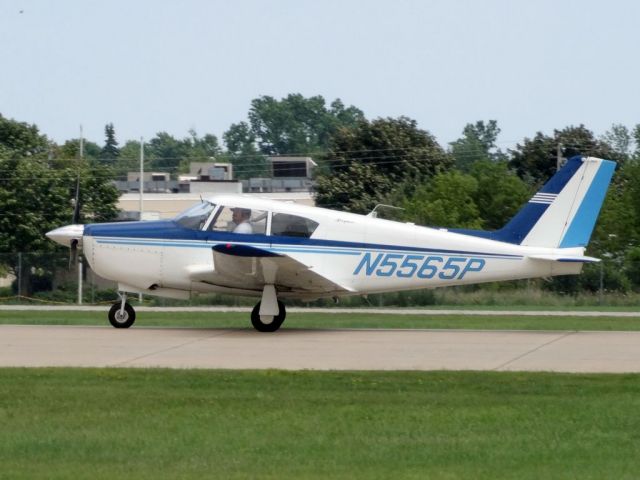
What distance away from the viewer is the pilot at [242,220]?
20.5 m

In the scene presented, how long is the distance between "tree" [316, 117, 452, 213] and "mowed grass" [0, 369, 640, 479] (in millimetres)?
50437

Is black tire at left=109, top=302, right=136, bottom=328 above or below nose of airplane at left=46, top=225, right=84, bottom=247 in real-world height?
below

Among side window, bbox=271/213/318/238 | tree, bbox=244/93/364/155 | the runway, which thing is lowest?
the runway

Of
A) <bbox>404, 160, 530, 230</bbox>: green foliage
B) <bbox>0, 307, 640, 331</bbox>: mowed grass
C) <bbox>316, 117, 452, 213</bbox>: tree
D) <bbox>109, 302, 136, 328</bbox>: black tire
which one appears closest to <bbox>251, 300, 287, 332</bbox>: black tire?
<bbox>109, 302, 136, 328</bbox>: black tire

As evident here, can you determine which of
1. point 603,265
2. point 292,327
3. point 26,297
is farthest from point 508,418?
point 26,297

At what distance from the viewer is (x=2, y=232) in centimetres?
5497

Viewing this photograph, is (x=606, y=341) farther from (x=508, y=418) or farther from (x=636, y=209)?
(x=636, y=209)

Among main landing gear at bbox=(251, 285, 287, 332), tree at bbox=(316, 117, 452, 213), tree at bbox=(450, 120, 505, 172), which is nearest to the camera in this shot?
main landing gear at bbox=(251, 285, 287, 332)

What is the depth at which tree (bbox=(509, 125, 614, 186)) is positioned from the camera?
70125mm

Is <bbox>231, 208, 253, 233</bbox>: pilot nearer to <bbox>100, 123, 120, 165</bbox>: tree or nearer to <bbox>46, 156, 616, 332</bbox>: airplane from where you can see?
<bbox>46, 156, 616, 332</bbox>: airplane

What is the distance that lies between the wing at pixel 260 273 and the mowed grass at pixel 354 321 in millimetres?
2544

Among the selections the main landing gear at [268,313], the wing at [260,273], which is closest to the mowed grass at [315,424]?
the wing at [260,273]

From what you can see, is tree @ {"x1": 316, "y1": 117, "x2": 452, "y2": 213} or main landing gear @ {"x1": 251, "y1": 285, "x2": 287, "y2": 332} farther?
tree @ {"x1": 316, "y1": 117, "x2": 452, "y2": 213}

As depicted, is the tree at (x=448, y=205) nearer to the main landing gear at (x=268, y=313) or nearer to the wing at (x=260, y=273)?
the wing at (x=260, y=273)
